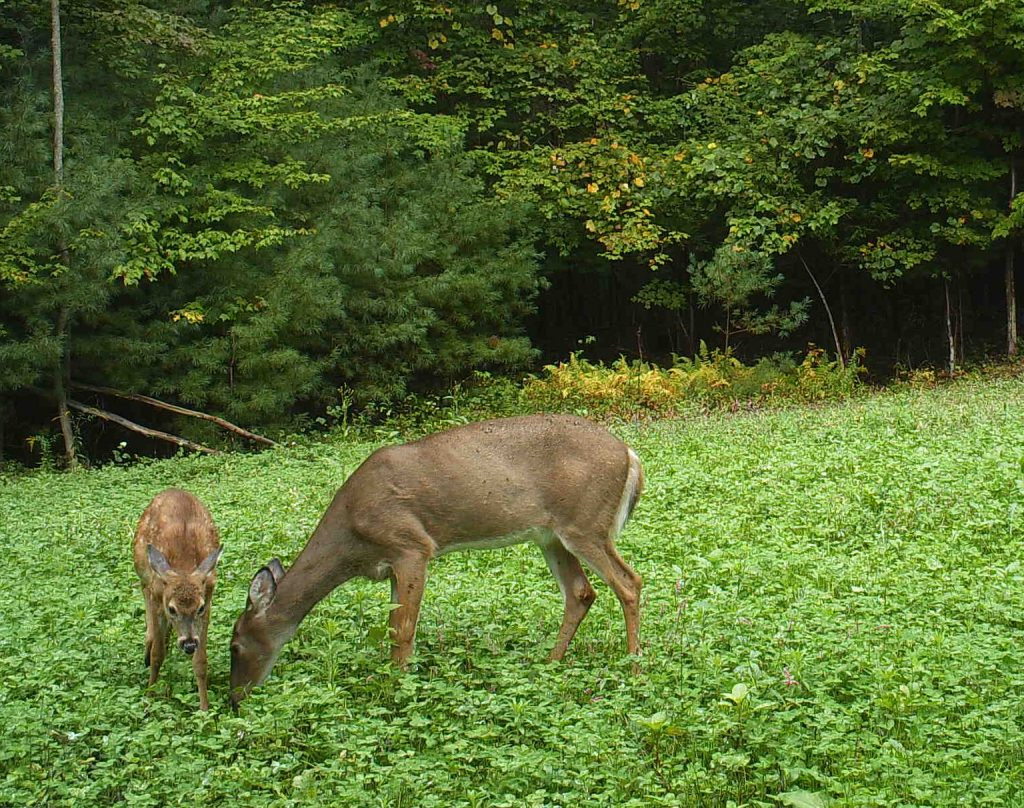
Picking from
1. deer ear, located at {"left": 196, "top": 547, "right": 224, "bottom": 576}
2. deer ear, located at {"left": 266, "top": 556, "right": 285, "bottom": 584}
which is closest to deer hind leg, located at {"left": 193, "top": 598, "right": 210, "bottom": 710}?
deer ear, located at {"left": 196, "top": 547, "right": 224, "bottom": 576}

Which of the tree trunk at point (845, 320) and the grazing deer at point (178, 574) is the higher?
the grazing deer at point (178, 574)

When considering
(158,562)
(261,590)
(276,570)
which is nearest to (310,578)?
(276,570)

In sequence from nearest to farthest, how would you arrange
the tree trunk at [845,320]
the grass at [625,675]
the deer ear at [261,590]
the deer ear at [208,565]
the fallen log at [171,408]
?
1. the grass at [625,675]
2. the deer ear at [208,565]
3. the deer ear at [261,590]
4. the fallen log at [171,408]
5. the tree trunk at [845,320]

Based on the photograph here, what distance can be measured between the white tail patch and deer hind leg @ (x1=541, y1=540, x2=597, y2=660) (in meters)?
0.30

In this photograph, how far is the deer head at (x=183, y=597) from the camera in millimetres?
5848

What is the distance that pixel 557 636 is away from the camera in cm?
669

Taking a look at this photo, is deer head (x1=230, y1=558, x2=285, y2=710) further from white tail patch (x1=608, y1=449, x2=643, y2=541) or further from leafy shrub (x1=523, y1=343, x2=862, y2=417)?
leafy shrub (x1=523, y1=343, x2=862, y2=417)

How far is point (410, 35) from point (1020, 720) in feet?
68.4

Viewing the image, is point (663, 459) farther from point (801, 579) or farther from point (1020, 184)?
point (1020, 184)

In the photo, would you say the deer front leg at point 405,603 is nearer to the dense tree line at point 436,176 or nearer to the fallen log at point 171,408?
the fallen log at point 171,408

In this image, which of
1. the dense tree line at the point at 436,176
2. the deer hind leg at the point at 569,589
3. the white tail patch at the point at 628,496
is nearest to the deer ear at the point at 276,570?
the deer hind leg at the point at 569,589

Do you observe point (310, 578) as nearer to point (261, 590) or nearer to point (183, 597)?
point (261, 590)

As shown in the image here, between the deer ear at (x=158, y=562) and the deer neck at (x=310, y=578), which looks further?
the deer neck at (x=310, y=578)

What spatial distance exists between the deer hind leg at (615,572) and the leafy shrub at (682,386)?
1035 centimetres
